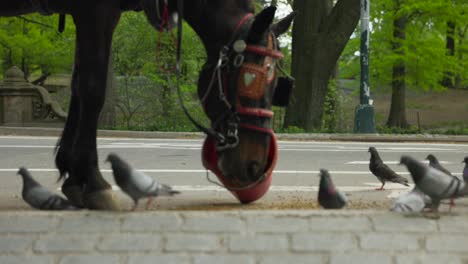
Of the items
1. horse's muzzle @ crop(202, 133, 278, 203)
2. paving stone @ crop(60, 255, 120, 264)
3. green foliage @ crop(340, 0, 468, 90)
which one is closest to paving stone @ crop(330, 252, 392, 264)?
horse's muzzle @ crop(202, 133, 278, 203)

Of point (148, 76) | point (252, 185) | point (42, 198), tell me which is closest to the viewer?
point (252, 185)

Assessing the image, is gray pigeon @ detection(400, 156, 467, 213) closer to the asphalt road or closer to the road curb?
the asphalt road

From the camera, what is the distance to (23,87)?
24.7 metres

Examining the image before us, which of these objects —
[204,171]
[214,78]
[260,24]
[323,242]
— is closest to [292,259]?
[323,242]

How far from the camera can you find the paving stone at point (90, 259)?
3.96 meters

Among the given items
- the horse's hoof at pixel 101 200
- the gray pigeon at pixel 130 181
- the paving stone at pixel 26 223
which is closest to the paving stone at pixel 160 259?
the paving stone at pixel 26 223

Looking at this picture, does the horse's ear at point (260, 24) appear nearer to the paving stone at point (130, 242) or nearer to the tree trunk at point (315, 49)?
the paving stone at point (130, 242)

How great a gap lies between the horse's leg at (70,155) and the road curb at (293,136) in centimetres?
1495

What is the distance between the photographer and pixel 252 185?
476 centimetres

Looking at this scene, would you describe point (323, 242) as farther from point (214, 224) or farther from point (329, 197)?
point (329, 197)

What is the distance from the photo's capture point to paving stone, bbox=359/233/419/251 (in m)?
4.01

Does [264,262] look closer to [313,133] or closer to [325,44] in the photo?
[313,133]

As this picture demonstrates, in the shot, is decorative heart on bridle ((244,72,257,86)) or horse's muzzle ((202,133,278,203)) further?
horse's muzzle ((202,133,278,203))

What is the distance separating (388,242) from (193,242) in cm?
104
